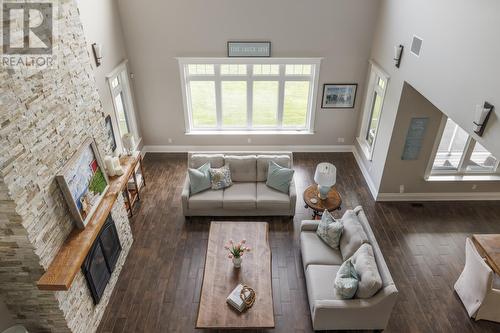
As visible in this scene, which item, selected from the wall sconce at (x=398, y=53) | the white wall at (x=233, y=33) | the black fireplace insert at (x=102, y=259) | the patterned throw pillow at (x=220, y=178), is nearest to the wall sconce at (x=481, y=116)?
the wall sconce at (x=398, y=53)

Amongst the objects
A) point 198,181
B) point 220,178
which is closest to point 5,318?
point 198,181

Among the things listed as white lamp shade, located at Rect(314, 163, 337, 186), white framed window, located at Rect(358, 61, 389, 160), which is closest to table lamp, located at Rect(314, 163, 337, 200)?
white lamp shade, located at Rect(314, 163, 337, 186)

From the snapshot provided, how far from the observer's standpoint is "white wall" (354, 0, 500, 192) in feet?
12.2

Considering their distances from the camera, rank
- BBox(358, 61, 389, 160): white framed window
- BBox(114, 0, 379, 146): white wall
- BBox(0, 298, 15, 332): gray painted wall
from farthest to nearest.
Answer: BBox(114, 0, 379, 146): white wall, BBox(358, 61, 389, 160): white framed window, BBox(0, 298, 15, 332): gray painted wall

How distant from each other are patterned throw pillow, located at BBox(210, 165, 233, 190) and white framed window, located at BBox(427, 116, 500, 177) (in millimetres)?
3868

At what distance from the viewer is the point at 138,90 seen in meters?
7.97

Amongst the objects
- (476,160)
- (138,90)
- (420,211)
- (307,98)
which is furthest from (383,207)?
(138,90)

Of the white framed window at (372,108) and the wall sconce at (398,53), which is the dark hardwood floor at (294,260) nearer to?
the white framed window at (372,108)

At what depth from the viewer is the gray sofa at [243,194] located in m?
6.34

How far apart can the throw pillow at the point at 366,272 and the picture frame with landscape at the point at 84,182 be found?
356cm

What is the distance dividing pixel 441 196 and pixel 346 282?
12.6 ft

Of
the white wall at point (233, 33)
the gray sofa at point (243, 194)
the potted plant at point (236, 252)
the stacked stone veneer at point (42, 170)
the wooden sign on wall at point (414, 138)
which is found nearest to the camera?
the stacked stone veneer at point (42, 170)

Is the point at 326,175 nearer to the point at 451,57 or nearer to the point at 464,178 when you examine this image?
the point at 451,57

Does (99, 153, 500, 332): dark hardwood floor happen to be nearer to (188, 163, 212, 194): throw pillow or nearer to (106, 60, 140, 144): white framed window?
(188, 163, 212, 194): throw pillow
